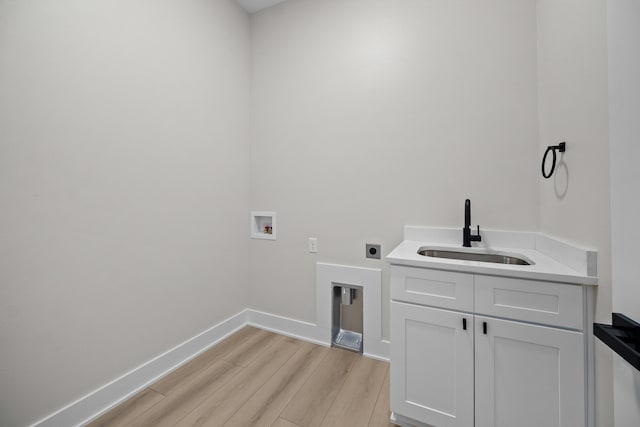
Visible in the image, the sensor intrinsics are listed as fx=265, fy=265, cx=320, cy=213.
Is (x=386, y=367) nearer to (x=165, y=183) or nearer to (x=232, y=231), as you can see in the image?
(x=232, y=231)

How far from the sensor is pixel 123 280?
152 cm

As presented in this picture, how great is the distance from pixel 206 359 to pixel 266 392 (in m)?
0.60

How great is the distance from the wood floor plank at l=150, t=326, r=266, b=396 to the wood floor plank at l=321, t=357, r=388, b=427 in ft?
2.92

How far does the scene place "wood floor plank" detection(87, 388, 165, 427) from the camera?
1.35 m

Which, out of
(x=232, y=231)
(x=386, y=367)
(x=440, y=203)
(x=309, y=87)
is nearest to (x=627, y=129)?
(x=440, y=203)

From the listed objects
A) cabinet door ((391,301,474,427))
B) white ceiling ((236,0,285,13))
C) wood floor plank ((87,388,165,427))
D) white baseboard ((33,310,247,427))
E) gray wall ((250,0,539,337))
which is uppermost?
white ceiling ((236,0,285,13))

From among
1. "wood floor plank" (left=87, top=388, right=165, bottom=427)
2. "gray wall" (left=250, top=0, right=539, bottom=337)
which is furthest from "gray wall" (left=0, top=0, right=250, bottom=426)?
"gray wall" (left=250, top=0, right=539, bottom=337)

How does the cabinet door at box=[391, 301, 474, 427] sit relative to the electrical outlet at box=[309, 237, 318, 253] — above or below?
below

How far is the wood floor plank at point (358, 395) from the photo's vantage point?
4.48 feet

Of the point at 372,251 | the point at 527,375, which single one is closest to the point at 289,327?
the point at 372,251

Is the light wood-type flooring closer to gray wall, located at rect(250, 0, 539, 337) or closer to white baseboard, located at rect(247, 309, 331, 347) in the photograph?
white baseboard, located at rect(247, 309, 331, 347)

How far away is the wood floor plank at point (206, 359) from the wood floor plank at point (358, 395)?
889 mm

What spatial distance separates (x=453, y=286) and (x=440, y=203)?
68 centimetres

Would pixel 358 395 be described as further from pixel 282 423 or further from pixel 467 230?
pixel 467 230
